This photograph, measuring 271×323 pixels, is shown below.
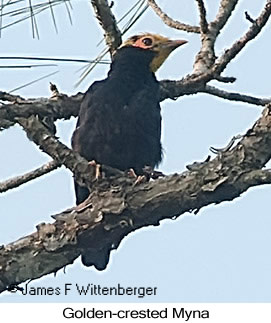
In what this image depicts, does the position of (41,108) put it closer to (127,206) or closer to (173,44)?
(127,206)

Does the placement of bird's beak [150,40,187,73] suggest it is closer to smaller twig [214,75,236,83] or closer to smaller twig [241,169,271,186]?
smaller twig [214,75,236,83]

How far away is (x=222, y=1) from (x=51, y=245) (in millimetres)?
1140

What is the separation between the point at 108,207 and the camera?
7.06ft

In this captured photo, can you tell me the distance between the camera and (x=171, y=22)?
302cm

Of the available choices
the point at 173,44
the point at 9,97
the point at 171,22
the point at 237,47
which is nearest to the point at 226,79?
the point at 237,47

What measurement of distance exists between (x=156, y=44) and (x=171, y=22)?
35.7 inches

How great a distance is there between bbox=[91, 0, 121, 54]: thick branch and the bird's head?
0.73m

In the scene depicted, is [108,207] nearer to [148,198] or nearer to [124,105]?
[148,198]

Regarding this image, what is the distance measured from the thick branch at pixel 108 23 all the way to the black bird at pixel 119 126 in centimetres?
24

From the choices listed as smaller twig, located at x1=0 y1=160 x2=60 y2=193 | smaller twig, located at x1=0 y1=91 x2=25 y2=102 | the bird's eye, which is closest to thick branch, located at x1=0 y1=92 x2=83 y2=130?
smaller twig, located at x1=0 y1=91 x2=25 y2=102

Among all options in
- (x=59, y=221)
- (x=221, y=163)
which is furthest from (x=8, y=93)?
(x=221, y=163)

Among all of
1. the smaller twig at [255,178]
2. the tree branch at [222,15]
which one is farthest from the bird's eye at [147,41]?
the smaller twig at [255,178]

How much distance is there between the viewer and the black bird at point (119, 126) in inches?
130
